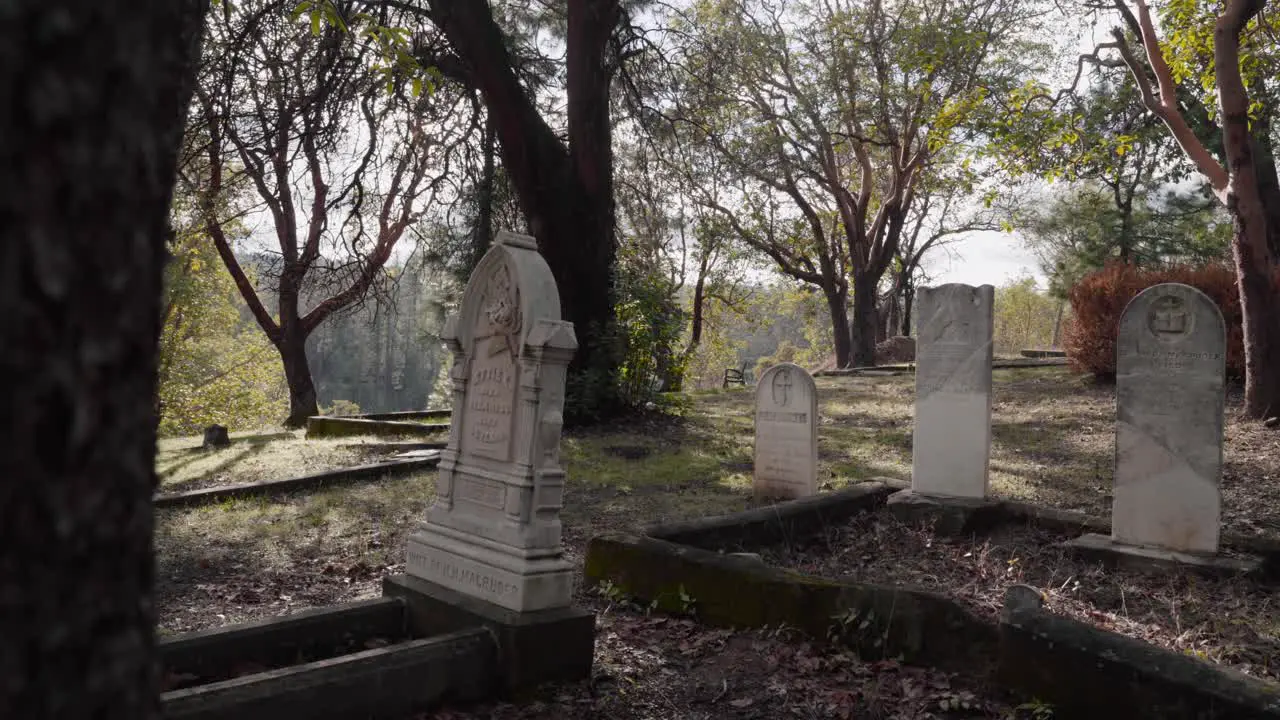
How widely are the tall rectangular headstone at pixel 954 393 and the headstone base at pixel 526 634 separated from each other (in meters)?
4.00

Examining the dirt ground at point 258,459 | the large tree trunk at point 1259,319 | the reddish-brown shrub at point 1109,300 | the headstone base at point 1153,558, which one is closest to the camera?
the headstone base at point 1153,558

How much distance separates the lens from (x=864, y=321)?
25656 millimetres

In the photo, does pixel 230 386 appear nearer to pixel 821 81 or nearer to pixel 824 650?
pixel 821 81

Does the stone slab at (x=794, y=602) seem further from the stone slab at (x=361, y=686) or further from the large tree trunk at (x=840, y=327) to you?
the large tree trunk at (x=840, y=327)

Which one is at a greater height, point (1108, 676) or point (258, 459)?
point (1108, 676)

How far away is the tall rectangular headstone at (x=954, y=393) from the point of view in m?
7.27

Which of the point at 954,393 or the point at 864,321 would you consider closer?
the point at 954,393

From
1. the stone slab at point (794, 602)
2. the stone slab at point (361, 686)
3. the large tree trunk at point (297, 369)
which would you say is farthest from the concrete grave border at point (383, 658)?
the large tree trunk at point (297, 369)

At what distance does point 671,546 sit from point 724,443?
6.52 m

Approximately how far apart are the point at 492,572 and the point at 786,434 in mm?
4313

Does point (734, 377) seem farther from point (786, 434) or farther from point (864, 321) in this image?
point (786, 434)

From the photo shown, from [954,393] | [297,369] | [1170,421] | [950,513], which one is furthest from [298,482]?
[297,369]

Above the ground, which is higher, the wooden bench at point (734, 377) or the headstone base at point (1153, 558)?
the wooden bench at point (734, 377)

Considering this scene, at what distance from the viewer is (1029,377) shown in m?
18.7
